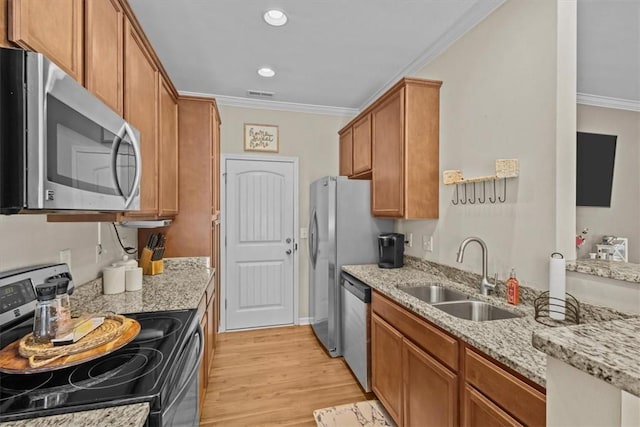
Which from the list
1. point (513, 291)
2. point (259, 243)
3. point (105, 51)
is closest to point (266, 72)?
point (105, 51)

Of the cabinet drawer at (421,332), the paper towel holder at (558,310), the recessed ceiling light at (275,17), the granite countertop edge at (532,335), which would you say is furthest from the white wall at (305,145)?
the paper towel holder at (558,310)

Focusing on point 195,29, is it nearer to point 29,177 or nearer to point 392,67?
point 392,67

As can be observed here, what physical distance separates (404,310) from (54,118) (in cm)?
181

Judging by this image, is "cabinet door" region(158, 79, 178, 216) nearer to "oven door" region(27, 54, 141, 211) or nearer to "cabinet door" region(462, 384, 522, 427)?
"oven door" region(27, 54, 141, 211)

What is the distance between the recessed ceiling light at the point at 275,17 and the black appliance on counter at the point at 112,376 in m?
1.97

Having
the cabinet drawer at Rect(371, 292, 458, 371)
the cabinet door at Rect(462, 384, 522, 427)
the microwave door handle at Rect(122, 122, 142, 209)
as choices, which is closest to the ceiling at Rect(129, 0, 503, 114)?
the microwave door handle at Rect(122, 122, 142, 209)

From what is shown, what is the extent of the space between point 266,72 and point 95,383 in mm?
2804

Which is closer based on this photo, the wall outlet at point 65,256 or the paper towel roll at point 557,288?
the paper towel roll at point 557,288

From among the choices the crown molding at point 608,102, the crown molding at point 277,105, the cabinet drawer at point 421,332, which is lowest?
the cabinet drawer at point 421,332

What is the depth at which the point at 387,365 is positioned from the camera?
211 centimetres

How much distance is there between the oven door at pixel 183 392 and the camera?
0.95m

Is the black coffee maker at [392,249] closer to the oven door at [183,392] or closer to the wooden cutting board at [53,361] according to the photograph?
the oven door at [183,392]

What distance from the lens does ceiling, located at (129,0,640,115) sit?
6.68 feet

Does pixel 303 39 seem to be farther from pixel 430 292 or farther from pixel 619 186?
pixel 619 186
